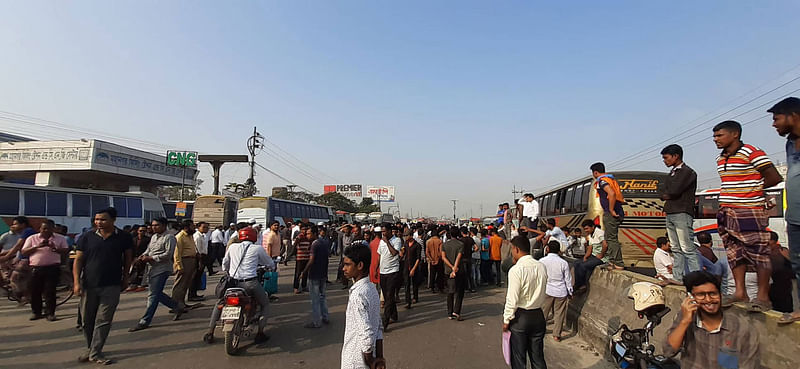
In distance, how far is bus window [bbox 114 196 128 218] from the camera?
55.4 feet

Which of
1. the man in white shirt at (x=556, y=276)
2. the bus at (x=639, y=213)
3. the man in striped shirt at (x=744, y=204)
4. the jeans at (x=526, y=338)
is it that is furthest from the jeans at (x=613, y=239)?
the bus at (x=639, y=213)

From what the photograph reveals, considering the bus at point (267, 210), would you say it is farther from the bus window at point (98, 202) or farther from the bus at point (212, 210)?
the bus window at point (98, 202)

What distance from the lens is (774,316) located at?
2998 mm

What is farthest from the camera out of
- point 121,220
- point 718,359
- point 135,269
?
point 121,220

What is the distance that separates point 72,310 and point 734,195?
1100 centimetres

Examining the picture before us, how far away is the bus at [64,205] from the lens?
12922 mm

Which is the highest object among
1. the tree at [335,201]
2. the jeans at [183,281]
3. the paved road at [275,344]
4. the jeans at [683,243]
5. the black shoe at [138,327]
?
the tree at [335,201]

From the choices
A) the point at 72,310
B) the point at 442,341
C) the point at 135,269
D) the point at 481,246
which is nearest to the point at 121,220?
the point at 135,269

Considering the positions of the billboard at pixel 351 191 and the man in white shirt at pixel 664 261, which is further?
the billboard at pixel 351 191

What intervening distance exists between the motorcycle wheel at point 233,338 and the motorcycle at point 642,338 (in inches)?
181

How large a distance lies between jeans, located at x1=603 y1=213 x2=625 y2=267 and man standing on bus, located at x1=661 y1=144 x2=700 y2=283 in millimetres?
1579

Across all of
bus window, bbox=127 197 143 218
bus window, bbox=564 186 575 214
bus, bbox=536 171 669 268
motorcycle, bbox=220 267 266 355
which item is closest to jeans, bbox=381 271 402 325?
motorcycle, bbox=220 267 266 355

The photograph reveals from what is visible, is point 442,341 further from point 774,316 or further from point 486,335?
point 774,316

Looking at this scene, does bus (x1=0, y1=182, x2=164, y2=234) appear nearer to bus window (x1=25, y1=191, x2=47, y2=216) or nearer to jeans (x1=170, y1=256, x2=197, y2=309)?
bus window (x1=25, y1=191, x2=47, y2=216)
